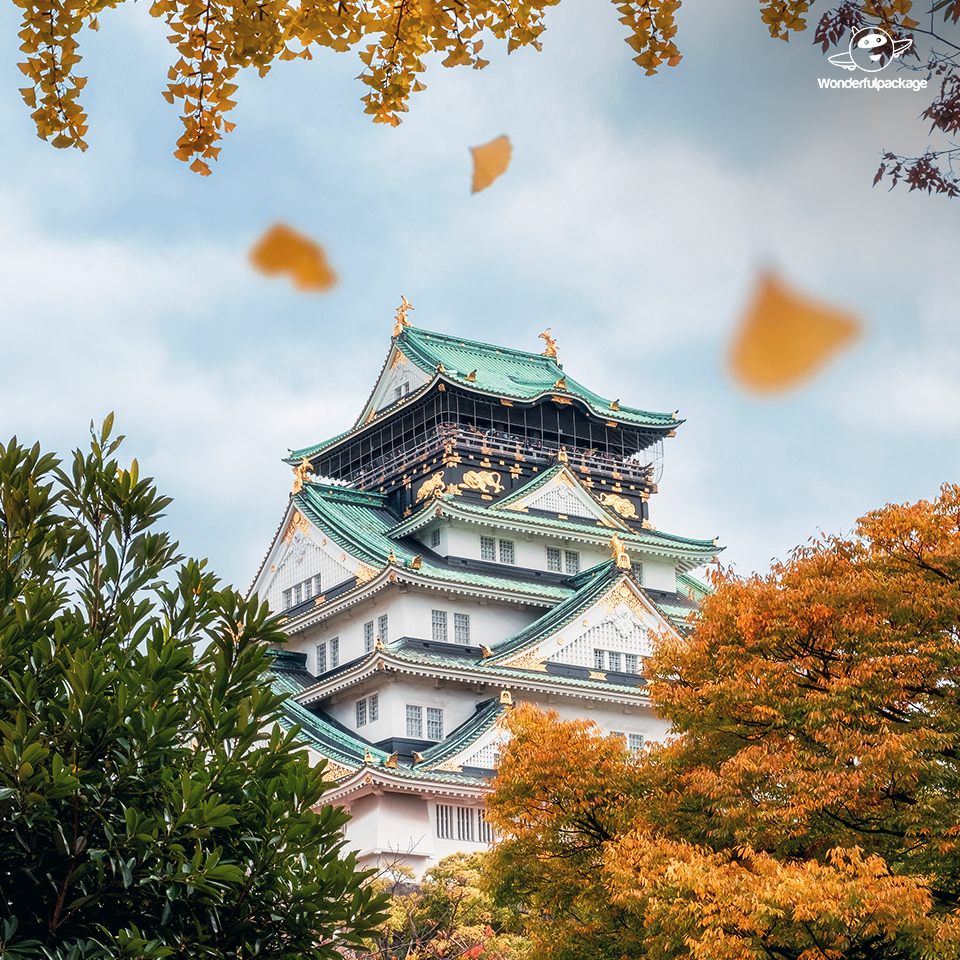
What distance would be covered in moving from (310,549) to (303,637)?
2.53m

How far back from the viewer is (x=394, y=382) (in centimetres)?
4106

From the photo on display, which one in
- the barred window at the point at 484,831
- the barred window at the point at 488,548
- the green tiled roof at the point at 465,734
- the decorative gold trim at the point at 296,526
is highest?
the decorative gold trim at the point at 296,526

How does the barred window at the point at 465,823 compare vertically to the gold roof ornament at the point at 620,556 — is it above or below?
below

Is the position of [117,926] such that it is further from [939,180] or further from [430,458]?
[430,458]

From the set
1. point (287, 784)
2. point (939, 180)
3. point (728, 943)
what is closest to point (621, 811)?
point (728, 943)

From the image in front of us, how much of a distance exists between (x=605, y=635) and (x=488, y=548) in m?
4.33

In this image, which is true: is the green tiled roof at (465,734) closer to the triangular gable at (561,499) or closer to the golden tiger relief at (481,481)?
the triangular gable at (561,499)

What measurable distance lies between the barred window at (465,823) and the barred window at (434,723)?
7.31 ft

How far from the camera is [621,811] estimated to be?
16953 millimetres

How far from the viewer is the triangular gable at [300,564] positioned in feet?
116

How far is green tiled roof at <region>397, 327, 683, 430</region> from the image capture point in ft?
127

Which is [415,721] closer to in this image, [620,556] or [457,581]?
[457,581]

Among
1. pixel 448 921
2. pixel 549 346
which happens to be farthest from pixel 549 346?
pixel 448 921

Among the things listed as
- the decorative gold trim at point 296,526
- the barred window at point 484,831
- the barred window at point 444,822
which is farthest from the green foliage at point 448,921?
the decorative gold trim at point 296,526
